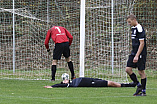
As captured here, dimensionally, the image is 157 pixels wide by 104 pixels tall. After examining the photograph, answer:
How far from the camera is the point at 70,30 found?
15.3 m

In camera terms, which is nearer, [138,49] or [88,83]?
[138,49]

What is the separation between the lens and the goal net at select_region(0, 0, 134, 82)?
12.5m

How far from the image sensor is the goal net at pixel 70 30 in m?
12.5

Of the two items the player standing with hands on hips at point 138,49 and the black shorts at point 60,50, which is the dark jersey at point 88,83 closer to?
the player standing with hands on hips at point 138,49

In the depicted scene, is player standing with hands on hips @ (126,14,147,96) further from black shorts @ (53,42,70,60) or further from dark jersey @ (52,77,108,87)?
black shorts @ (53,42,70,60)

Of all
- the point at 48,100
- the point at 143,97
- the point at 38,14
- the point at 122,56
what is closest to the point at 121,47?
the point at 122,56

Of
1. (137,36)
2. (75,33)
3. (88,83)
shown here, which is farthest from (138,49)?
(75,33)

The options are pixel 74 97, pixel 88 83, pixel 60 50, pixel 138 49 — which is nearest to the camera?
pixel 74 97

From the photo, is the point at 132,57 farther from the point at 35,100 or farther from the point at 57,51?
the point at 57,51

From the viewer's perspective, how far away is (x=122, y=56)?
1233 centimetres

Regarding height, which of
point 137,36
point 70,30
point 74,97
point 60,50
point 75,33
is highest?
point 70,30

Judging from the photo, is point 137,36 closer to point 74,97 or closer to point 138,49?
point 138,49

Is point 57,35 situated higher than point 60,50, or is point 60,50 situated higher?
point 57,35

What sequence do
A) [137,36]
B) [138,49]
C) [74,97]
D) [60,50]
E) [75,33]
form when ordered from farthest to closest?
1. [75,33]
2. [60,50]
3. [137,36]
4. [138,49]
5. [74,97]
